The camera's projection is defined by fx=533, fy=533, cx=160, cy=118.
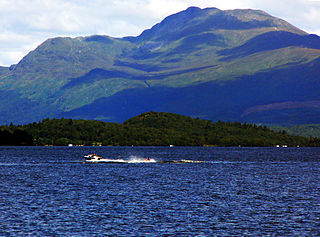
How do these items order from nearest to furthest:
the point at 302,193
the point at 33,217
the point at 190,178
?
Answer: the point at 33,217, the point at 302,193, the point at 190,178

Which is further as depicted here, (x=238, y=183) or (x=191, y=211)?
(x=238, y=183)

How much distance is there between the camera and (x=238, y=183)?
131625 mm

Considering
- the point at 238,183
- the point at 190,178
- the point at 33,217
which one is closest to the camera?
the point at 33,217

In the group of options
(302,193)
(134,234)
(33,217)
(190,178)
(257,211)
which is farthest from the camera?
(190,178)

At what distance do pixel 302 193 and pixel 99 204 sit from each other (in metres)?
43.8

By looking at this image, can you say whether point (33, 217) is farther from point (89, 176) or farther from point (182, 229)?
point (89, 176)

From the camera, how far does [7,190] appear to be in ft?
364

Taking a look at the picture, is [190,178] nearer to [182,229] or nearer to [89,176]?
[89,176]

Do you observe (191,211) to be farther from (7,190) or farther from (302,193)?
(7,190)

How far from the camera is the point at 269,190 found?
116250 millimetres

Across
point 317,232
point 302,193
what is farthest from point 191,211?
point 302,193

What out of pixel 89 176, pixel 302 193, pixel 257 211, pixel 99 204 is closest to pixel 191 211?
pixel 257 211

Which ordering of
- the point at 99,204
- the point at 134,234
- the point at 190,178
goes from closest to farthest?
the point at 134,234 < the point at 99,204 < the point at 190,178

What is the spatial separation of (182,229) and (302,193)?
4748 cm
